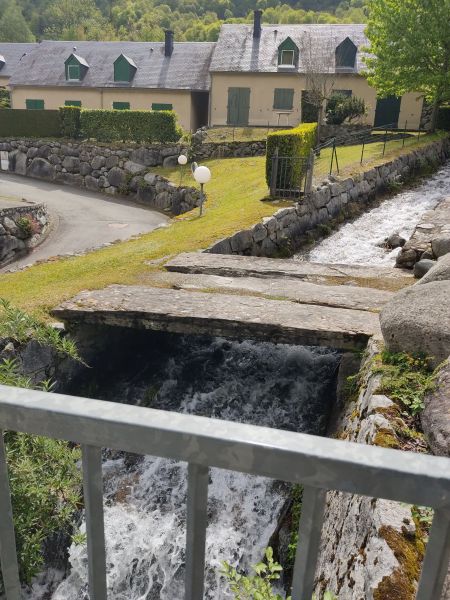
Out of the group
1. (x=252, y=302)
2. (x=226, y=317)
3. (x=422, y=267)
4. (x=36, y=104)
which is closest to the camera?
(x=226, y=317)

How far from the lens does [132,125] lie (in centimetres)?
2759

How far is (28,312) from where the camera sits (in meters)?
7.12

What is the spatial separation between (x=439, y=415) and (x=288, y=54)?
3386cm

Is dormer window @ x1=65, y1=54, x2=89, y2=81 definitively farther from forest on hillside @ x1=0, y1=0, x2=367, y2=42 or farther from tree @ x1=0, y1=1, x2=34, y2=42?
tree @ x1=0, y1=1, x2=34, y2=42

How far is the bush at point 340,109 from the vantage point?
2830cm

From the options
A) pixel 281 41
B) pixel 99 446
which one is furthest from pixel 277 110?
pixel 99 446

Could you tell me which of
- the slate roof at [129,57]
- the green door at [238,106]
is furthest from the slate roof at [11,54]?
the green door at [238,106]

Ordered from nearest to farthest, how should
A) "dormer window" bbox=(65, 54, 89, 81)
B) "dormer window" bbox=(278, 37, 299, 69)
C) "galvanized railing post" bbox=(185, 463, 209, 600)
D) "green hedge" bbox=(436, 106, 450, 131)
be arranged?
"galvanized railing post" bbox=(185, 463, 209, 600), "green hedge" bbox=(436, 106, 450, 131), "dormer window" bbox=(278, 37, 299, 69), "dormer window" bbox=(65, 54, 89, 81)

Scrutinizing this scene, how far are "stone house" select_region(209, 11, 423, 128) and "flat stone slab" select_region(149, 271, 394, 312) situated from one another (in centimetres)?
2519

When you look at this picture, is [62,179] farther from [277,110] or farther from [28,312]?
[28,312]

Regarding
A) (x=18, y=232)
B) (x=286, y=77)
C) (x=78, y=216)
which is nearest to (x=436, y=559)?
(x=18, y=232)

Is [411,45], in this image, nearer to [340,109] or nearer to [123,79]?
[340,109]

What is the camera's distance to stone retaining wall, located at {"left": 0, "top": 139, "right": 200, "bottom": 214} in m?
24.0

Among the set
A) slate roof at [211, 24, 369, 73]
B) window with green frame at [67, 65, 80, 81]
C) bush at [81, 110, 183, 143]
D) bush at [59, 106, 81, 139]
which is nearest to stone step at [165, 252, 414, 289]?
bush at [81, 110, 183, 143]
